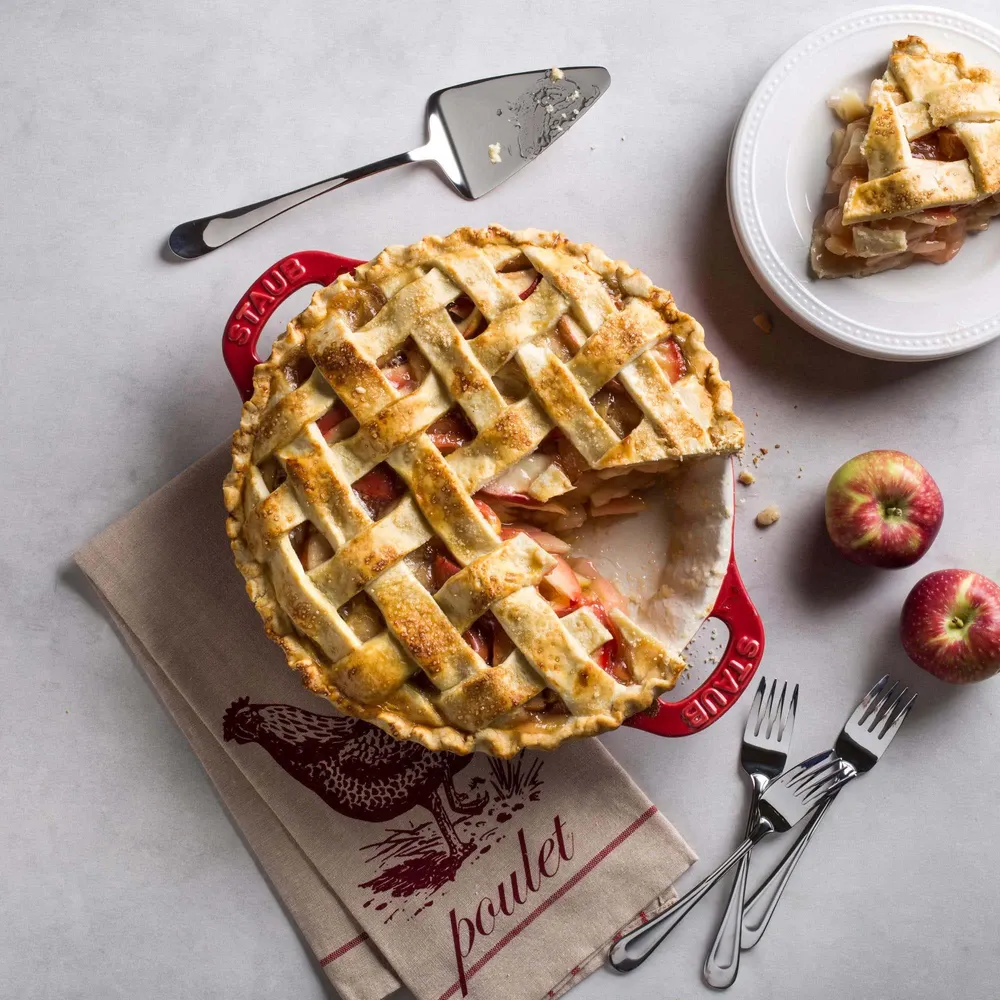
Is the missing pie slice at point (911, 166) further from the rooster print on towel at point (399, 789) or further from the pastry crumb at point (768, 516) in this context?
the rooster print on towel at point (399, 789)

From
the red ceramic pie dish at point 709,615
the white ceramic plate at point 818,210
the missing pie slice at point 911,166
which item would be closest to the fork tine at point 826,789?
the red ceramic pie dish at point 709,615

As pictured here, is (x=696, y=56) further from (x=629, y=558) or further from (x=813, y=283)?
(x=629, y=558)

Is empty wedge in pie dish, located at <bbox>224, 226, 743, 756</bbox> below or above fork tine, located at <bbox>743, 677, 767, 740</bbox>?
above

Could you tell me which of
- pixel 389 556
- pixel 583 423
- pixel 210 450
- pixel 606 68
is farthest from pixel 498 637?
pixel 606 68

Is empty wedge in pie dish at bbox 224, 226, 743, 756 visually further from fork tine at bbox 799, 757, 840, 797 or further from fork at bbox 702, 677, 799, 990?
fork tine at bbox 799, 757, 840, 797

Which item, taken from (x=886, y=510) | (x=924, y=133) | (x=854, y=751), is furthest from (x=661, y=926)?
(x=924, y=133)

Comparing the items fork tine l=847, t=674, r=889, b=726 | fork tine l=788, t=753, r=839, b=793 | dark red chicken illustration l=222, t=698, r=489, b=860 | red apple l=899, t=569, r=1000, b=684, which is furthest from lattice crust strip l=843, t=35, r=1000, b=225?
dark red chicken illustration l=222, t=698, r=489, b=860

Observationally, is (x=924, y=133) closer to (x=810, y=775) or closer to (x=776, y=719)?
(x=776, y=719)
